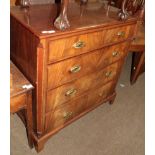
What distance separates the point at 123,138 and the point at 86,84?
25.9 inches

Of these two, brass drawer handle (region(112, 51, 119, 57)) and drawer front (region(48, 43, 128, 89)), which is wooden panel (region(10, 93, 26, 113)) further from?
brass drawer handle (region(112, 51, 119, 57))

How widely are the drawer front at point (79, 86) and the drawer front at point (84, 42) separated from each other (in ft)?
0.82

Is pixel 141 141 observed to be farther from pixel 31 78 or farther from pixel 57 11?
pixel 57 11

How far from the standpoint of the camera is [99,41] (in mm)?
1317

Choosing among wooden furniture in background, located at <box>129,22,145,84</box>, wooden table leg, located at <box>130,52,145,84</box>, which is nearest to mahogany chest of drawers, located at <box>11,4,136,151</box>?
wooden furniture in background, located at <box>129,22,145,84</box>

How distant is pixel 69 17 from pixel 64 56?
0.28 m

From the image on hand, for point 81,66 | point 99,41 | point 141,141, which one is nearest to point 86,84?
point 81,66

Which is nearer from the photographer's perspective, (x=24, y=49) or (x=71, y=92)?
(x=24, y=49)

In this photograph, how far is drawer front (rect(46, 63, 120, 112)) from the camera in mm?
1311

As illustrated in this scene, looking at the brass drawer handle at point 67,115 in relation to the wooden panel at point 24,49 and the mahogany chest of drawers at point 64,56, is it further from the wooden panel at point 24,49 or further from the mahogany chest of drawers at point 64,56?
the wooden panel at point 24,49

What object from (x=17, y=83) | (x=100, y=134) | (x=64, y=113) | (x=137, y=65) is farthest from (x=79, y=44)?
(x=137, y=65)

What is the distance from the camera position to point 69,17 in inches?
49.4

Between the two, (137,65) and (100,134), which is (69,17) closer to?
(100,134)
